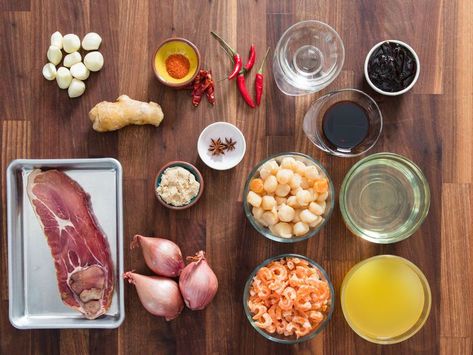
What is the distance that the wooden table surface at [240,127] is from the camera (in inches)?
59.3

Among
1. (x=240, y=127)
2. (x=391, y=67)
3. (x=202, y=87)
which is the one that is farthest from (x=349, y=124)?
(x=202, y=87)

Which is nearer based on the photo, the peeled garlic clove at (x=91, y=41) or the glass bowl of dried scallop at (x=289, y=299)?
the glass bowl of dried scallop at (x=289, y=299)

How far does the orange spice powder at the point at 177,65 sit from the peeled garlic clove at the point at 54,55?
12.3 inches

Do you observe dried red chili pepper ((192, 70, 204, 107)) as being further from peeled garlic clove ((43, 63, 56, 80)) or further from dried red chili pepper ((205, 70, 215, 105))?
peeled garlic clove ((43, 63, 56, 80))

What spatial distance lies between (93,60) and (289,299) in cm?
86

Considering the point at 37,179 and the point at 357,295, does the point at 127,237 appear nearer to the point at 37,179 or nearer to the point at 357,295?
the point at 37,179

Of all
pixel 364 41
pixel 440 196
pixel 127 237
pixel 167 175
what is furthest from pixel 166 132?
pixel 440 196

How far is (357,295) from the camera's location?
1451 millimetres

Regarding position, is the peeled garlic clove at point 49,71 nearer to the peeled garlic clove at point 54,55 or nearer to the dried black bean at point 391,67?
the peeled garlic clove at point 54,55

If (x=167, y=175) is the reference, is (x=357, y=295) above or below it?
below

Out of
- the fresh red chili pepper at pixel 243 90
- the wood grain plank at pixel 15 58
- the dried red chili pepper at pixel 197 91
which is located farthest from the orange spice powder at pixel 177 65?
the wood grain plank at pixel 15 58

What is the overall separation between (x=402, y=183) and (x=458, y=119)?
0.83 ft

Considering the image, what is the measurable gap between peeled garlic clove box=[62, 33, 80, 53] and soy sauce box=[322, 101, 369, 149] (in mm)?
743

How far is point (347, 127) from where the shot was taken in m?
1.46
